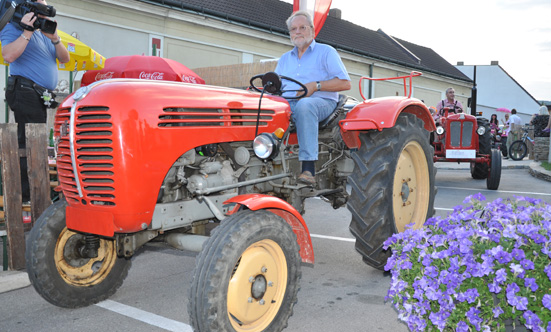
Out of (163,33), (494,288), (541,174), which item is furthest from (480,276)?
(163,33)

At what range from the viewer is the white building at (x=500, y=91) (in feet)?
149

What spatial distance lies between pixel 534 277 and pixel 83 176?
2.18 metres

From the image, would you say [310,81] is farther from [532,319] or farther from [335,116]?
[532,319]

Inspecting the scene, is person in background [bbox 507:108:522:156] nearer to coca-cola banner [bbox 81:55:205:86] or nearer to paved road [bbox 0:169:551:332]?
coca-cola banner [bbox 81:55:205:86]

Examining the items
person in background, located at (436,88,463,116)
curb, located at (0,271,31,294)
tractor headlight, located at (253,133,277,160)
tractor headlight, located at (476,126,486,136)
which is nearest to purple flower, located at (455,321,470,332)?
tractor headlight, located at (253,133,277,160)

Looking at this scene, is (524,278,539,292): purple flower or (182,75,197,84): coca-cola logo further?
(182,75,197,84): coca-cola logo

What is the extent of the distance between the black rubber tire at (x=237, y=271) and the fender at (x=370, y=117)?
1.21 metres

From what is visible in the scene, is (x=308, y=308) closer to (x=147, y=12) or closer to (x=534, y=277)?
(x=534, y=277)

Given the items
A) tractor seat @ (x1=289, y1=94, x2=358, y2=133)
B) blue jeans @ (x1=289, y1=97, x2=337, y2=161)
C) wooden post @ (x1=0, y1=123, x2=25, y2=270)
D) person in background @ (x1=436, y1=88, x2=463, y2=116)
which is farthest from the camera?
person in background @ (x1=436, y1=88, x2=463, y2=116)

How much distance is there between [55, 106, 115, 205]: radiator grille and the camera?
95.7 inches

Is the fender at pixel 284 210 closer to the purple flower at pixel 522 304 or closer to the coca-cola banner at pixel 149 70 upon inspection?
the purple flower at pixel 522 304

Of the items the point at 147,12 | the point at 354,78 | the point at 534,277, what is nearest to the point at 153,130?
the point at 534,277

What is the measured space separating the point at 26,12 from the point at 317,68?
2447mm

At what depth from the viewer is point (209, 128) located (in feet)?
9.10
